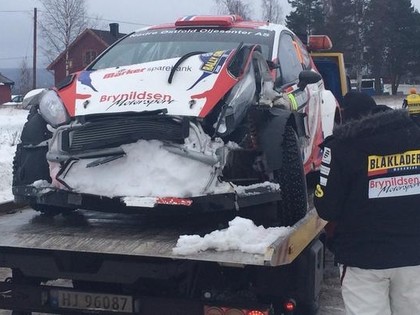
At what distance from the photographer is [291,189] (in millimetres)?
4805

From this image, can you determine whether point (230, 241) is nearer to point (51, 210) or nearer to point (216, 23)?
point (51, 210)

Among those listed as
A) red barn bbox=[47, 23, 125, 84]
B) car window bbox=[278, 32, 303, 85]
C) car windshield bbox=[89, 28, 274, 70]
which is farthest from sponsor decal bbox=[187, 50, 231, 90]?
red barn bbox=[47, 23, 125, 84]

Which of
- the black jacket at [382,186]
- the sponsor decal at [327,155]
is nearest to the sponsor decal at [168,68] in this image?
the sponsor decal at [327,155]

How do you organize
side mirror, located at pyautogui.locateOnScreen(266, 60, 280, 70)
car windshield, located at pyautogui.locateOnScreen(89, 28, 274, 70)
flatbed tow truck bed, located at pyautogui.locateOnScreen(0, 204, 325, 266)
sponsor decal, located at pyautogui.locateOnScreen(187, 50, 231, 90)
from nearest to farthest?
flatbed tow truck bed, located at pyautogui.locateOnScreen(0, 204, 325, 266) < sponsor decal, located at pyautogui.locateOnScreen(187, 50, 231, 90) < side mirror, located at pyautogui.locateOnScreen(266, 60, 280, 70) < car windshield, located at pyautogui.locateOnScreen(89, 28, 274, 70)

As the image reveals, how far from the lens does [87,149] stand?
179 inches

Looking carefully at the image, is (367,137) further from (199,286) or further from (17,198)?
(17,198)

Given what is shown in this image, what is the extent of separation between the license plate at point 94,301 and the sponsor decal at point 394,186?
5.30ft

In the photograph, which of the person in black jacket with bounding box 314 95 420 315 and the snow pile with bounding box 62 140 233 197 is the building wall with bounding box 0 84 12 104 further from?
the person in black jacket with bounding box 314 95 420 315

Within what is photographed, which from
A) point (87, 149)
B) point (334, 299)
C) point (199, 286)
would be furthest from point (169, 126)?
point (334, 299)

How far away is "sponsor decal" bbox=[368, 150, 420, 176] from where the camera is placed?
3.56m

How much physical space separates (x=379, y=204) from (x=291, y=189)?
1275 millimetres

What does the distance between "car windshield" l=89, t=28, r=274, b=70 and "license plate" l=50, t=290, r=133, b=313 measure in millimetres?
2254

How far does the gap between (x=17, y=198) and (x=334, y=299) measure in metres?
2.73

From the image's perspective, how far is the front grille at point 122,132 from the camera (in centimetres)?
439
